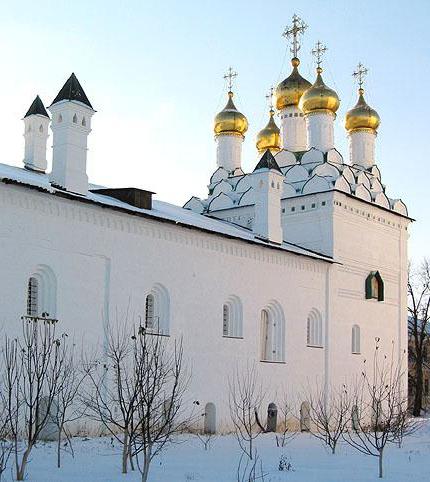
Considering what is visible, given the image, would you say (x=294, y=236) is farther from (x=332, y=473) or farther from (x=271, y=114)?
(x=332, y=473)

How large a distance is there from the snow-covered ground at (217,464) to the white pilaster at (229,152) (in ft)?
35.8

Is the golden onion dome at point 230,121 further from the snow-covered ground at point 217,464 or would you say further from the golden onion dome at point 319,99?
the snow-covered ground at point 217,464

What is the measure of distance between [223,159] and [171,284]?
994 cm

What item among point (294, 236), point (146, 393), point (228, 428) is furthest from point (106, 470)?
point (294, 236)

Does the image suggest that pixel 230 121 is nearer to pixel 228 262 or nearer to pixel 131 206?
pixel 228 262

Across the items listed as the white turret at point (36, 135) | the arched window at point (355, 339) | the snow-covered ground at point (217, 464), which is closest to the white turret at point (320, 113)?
the arched window at point (355, 339)

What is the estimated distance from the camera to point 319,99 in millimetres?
22844

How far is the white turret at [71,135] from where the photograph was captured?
14578 mm

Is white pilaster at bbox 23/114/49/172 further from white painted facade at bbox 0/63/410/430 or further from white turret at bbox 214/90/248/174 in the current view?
white turret at bbox 214/90/248/174

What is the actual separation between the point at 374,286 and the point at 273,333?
4.90 meters

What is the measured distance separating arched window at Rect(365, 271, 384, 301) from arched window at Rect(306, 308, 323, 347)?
2534 mm

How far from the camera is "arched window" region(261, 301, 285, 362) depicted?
61.4ft

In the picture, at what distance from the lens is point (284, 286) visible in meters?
19.0

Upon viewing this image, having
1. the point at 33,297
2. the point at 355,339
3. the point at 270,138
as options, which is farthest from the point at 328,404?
the point at 33,297
